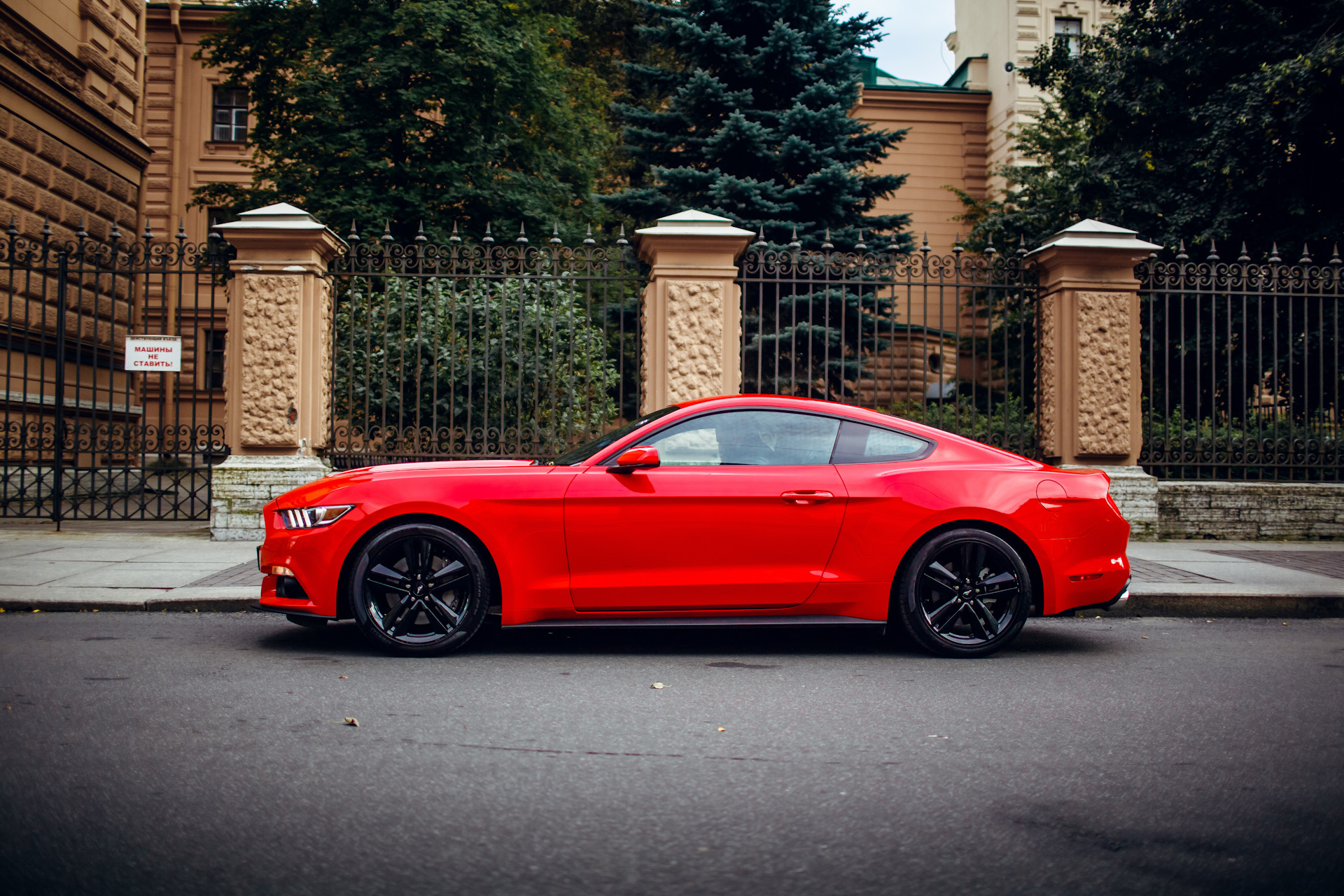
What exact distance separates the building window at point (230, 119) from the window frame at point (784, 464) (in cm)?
2736

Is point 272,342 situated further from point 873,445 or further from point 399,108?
point 399,108

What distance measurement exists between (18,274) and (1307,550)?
16339 mm

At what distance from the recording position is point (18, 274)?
13.9 m

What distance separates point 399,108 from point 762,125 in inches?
290

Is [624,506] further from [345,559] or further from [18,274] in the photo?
[18,274]

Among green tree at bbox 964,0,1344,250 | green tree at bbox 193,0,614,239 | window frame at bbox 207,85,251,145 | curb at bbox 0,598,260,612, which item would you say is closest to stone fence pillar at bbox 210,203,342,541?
curb at bbox 0,598,260,612

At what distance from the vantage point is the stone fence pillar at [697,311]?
1009cm

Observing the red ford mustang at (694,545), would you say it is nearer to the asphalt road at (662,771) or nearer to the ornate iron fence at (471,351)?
A: the asphalt road at (662,771)

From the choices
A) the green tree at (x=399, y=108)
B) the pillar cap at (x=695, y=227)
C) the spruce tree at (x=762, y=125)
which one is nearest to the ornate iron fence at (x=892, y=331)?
the pillar cap at (x=695, y=227)

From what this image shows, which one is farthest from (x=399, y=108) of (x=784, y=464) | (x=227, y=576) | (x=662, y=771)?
(x=662, y=771)

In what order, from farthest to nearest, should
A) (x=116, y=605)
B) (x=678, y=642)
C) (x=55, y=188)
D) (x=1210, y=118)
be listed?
(x=55, y=188) < (x=1210, y=118) < (x=116, y=605) < (x=678, y=642)

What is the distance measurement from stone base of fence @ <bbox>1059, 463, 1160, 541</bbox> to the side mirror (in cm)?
658

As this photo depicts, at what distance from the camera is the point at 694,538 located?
5262 millimetres

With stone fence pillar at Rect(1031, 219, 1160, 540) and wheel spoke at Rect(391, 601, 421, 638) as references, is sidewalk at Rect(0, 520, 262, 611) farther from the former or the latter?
stone fence pillar at Rect(1031, 219, 1160, 540)
